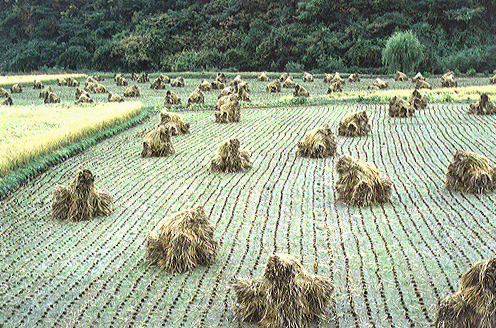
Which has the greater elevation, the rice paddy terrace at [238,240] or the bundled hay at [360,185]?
the bundled hay at [360,185]

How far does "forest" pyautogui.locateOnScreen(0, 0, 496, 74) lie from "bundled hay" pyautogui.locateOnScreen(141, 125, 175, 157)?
99.5 ft

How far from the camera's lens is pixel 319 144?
10.8 metres

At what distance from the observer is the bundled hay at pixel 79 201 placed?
24.2 feet

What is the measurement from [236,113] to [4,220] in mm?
9970

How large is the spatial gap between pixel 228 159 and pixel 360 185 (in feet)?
9.73

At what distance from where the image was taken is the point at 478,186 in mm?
7922

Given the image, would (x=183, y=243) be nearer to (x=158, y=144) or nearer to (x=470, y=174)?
(x=470, y=174)

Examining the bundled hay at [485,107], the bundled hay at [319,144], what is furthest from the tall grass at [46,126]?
the bundled hay at [485,107]

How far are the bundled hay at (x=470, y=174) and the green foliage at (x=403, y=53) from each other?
1129 inches

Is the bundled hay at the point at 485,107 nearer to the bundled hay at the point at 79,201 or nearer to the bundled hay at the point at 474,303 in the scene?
the bundled hay at the point at 79,201

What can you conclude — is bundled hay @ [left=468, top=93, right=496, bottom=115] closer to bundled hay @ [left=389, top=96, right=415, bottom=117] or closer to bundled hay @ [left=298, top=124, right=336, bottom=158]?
bundled hay @ [left=389, top=96, right=415, bottom=117]

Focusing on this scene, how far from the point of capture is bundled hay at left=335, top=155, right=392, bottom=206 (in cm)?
748

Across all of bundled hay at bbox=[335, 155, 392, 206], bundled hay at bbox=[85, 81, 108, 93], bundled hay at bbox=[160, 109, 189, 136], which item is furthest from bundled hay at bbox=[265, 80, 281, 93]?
bundled hay at bbox=[335, 155, 392, 206]

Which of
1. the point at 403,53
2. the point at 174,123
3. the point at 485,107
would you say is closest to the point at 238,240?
the point at 174,123
